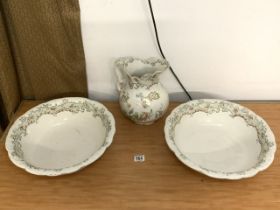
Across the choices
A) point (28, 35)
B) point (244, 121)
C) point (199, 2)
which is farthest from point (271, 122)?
point (28, 35)

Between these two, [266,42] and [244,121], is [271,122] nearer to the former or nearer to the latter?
[244,121]

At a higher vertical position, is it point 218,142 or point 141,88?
point 141,88

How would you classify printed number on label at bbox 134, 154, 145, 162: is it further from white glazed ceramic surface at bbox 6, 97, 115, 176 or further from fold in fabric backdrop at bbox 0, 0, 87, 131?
fold in fabric backdrop at bbox 0, 0, 87, 131

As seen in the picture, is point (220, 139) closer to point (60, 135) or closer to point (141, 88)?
point (141, 88)

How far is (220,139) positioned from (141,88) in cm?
26

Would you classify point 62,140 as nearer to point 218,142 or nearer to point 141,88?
point 141,88

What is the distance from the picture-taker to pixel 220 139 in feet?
2.78

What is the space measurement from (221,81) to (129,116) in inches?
12.5

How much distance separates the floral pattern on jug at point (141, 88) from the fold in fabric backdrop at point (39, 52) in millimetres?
147

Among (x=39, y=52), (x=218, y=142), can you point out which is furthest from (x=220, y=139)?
(x=39, y=52)

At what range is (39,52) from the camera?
894 millimetres

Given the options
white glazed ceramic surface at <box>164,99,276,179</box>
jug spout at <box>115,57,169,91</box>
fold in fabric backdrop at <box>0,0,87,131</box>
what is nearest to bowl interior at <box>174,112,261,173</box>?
white glazed ceramic surface at <box>164,99,276,179</box>

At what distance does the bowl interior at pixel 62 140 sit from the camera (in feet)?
2.58

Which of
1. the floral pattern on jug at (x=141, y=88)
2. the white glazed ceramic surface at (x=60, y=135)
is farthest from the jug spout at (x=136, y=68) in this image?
the white glazed ceramic surface at (x=60, y=135)
